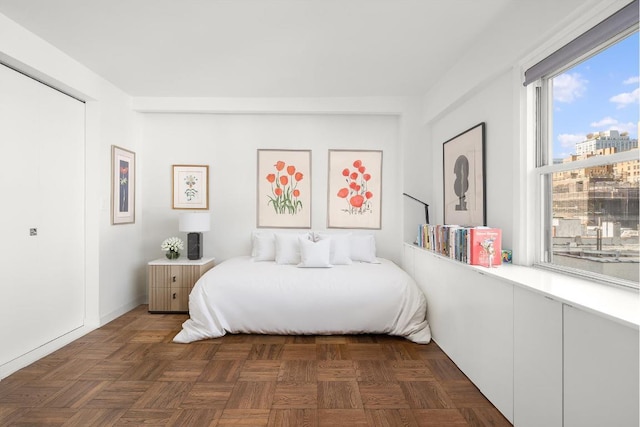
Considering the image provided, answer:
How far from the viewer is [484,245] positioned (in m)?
2.50

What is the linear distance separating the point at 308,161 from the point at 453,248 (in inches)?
91.1

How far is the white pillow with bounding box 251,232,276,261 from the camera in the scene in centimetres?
420

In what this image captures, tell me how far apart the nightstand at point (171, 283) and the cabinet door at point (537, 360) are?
10.7 ft

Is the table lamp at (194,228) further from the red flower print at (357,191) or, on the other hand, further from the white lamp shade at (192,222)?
the red flower print at (357,191)

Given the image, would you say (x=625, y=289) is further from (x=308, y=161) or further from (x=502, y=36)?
(x=308, y=161)

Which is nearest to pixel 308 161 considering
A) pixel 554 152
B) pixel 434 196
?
pixel 434 196

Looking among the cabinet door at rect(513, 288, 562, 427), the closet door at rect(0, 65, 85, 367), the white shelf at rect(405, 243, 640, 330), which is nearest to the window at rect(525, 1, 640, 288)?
the white shelf at rect(405, 243, 640, 330)

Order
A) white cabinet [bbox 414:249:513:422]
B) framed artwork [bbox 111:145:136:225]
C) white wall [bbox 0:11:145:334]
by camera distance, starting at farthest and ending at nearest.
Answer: framed artwork [bbox 111:145:136:225] → white wall [bbox 0:11:145:334] → white cabinet [bbox 414:249:513:422]

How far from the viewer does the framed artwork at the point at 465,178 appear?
121 inches

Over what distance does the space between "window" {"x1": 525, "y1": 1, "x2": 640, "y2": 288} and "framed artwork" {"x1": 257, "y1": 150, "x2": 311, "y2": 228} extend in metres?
2.74

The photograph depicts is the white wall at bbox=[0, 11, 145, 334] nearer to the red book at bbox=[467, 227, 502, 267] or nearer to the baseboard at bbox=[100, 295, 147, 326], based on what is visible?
the baseboard at bbox=[100, 295, 147, 326]

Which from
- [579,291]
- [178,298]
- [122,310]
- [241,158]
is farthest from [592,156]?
[122,310]

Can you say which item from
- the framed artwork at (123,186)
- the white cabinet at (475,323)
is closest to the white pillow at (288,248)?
the white cabinet at (475,323)

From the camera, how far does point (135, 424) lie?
2018 millimetres
